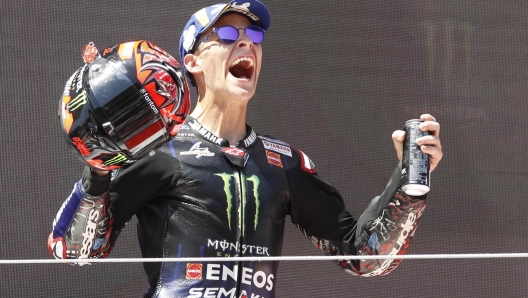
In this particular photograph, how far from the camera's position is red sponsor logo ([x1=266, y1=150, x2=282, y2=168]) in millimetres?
1842

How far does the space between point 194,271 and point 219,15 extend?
1.69 ft

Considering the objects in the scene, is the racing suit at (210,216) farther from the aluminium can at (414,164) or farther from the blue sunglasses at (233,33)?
the blue sunglasses at (233,33)

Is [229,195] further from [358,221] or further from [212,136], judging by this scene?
[358,221]

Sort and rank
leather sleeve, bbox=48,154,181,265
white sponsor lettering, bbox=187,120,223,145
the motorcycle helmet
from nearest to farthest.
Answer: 1. the motorcycle helmet
2. leather sleeve, bbox=48,154,181,265
3. white sponsor lettering, bbox=187,120,223,145

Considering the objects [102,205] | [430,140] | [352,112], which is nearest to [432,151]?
[430,140]

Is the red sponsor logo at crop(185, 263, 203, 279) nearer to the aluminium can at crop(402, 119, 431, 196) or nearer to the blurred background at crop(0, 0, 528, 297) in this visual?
the aluminium can at crop(402, 119, 431, 196)

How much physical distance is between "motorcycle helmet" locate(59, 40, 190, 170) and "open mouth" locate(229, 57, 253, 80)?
A: 0.30 metres

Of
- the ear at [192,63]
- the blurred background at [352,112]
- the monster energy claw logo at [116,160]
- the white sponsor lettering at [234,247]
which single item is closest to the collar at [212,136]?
the ear at [192,63]

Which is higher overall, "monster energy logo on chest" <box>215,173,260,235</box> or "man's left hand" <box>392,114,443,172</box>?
"man's left hand" <box>392,114,443,172</box>

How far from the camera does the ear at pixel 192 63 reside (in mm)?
1891

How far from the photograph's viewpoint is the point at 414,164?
1.67m

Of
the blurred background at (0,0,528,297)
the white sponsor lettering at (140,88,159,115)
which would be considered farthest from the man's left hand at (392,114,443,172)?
the blurred background at (0,0,528,297)

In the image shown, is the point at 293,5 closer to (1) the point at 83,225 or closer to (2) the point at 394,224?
(2) the point at 394,224

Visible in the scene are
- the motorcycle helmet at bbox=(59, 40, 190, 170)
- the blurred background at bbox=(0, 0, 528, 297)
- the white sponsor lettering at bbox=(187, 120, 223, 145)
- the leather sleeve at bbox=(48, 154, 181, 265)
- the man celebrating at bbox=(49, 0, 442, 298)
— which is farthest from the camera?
the blurred background at bbox=(0, 0, 528, 297)
